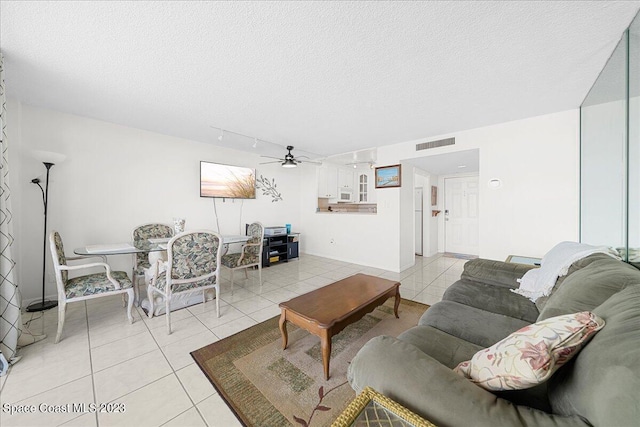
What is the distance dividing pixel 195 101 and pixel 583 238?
4.72 meters

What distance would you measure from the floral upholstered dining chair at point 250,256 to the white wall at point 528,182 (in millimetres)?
3407

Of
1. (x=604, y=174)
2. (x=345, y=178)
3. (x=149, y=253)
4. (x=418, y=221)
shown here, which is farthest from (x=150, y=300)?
(x=418, y=221)

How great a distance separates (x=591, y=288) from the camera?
3.61ft

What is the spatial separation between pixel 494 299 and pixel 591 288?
81cm

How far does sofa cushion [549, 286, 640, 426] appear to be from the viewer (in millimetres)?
545

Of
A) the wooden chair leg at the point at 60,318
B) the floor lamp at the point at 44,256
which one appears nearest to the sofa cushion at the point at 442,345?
the wooden chair leg at the point at 60,318

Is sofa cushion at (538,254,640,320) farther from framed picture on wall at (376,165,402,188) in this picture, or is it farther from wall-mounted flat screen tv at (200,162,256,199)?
wall-mounted flat screen tv at (200,162,256,199)

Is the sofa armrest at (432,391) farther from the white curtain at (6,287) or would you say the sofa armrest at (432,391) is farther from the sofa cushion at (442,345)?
the white curtain at (6,287)

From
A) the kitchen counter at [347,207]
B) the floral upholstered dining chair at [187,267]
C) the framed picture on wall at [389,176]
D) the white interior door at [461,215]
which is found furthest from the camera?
the kitchen counter at [347,207]

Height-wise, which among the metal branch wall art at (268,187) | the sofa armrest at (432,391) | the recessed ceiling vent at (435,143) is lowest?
the sofa armrest at (432,391)

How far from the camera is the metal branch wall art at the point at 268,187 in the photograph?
5.25 metres

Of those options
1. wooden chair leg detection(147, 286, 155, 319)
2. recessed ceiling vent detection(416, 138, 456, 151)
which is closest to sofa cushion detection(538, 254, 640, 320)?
recessed ceiling vent detection(416, 138, 456, 151)

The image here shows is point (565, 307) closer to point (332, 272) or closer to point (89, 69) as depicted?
point (332, 272)

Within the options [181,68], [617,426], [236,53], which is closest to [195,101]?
[181,68]
